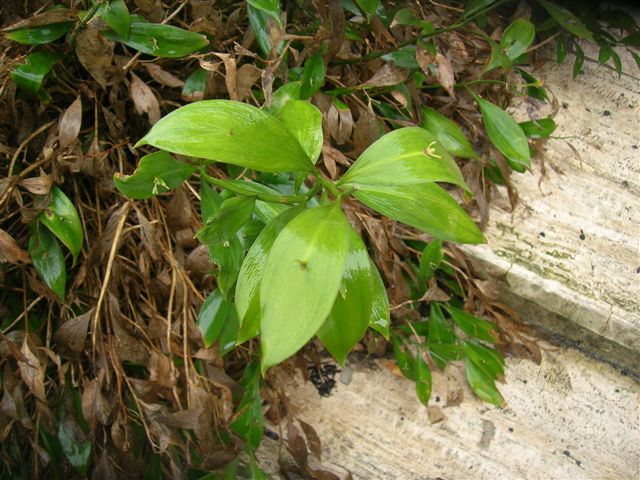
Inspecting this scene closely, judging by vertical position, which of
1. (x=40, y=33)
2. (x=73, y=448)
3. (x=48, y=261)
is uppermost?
(x=40, y=33)

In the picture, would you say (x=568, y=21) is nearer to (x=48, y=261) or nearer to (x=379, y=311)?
(x=379, y=311)

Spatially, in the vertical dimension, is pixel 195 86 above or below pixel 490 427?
above

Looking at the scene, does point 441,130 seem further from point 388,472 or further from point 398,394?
point 388,472

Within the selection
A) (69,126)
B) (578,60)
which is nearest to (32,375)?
(69,126)

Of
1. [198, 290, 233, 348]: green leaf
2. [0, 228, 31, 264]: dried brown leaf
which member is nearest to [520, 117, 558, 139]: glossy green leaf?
[198, 290, 233, 348]: green leaf

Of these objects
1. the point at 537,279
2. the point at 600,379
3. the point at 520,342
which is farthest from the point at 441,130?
the point at 600,379

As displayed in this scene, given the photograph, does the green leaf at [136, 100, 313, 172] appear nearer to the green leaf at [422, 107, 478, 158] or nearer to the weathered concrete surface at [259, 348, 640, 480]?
the green leaf at [422, 107, 478, 158]
